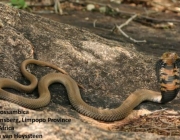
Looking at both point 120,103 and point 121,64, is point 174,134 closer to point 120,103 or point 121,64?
point 120,103

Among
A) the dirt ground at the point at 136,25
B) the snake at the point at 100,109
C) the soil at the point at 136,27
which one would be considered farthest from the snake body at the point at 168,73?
the soil at the point at 136,27

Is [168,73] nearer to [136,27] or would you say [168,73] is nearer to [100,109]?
[100,109]

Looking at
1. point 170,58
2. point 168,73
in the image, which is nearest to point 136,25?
point 168,73

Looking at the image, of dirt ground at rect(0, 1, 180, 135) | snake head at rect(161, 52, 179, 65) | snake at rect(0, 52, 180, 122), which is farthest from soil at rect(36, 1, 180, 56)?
snake head at rect(161, 52, 179, 65)

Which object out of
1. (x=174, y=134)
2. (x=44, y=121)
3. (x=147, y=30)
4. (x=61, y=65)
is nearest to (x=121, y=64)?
(x=61, y=65)

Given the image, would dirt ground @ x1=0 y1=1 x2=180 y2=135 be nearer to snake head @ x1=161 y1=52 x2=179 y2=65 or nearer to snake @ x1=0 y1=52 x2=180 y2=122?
snake @ x1=0 y1=52 x2=180 y2=122

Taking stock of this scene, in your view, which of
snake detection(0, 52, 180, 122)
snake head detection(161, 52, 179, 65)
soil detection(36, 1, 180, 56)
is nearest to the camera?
snake detection(0, 52, 180, 122)

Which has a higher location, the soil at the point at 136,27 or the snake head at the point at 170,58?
the snake head at the point at 170,58

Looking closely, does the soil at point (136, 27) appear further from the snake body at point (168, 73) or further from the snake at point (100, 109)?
the snake body at point (168, 73)

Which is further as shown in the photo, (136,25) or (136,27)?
(136,25)
